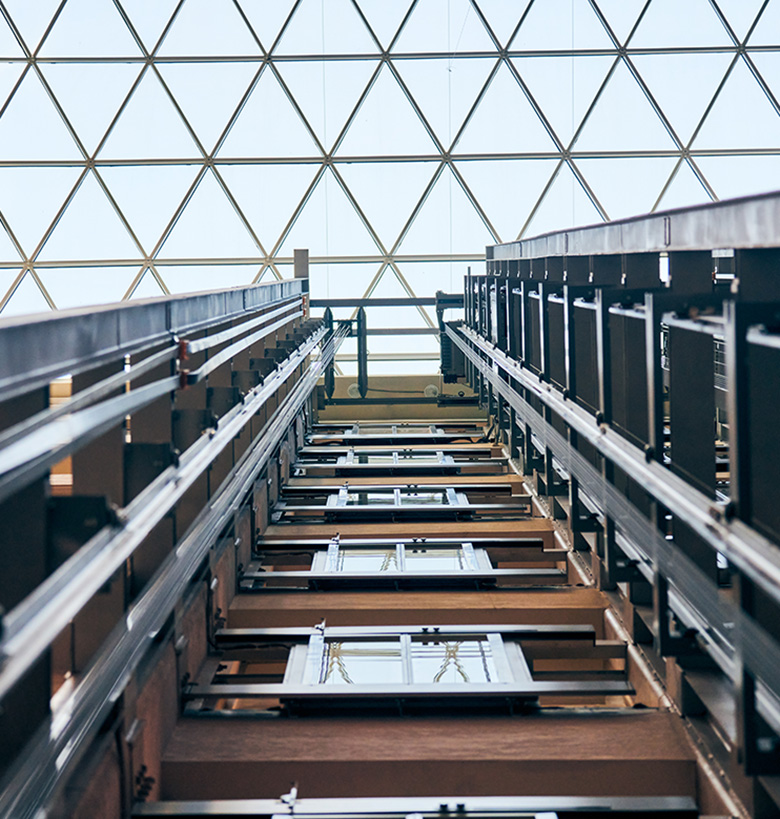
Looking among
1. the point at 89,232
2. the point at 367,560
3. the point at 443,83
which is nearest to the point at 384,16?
the point at 443,83

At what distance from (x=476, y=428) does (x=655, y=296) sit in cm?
804

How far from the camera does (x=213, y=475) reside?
16.9 ft

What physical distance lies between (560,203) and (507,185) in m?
1.02

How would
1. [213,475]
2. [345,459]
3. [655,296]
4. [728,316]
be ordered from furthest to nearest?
[345,459] < [213,475] < [655,296] < [728,316]

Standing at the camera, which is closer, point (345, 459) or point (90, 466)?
point (90, 466)

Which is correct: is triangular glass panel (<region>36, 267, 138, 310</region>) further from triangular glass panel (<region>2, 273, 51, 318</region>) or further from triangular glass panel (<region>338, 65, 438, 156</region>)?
triangular glass panel (<region>338, 65, 438, 156</region>)

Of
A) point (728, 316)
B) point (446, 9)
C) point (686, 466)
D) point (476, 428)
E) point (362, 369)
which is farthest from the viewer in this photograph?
point (446, 9)

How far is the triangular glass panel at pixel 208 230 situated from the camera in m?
15.8

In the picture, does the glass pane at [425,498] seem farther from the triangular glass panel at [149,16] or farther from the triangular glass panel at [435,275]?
the triangular glass panel at [149,16]

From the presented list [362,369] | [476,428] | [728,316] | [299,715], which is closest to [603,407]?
[728,316]

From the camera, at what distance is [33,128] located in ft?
51.2

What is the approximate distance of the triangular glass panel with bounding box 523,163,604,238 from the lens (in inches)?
627

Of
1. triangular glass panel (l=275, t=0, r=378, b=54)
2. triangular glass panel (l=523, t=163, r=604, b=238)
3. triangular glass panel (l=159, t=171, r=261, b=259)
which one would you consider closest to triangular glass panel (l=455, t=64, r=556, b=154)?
triangular glass panel (l=523, t=163, r=604, b=238)

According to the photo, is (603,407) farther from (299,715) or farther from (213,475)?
(213,475)
